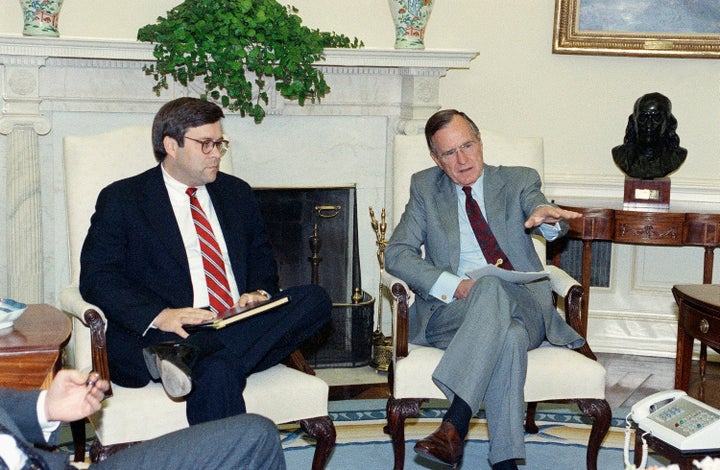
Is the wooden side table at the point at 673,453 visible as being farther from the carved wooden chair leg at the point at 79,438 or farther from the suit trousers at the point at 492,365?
the carved wooden chair leg at the point at 79,438

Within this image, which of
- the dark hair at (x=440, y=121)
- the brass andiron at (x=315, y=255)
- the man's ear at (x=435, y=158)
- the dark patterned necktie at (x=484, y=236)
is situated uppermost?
the dark hair at (x=440, y=121)

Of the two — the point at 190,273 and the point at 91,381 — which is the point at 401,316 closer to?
the point at 190,273

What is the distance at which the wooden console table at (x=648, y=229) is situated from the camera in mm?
4395

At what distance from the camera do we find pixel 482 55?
4.84 m

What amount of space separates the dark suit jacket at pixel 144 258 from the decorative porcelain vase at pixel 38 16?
121 cm

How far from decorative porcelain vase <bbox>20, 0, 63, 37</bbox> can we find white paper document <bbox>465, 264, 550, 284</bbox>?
7.05ft

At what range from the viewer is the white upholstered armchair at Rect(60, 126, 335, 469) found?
2.65 metres

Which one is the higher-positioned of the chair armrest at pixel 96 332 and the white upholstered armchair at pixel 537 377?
the chair armrest at pixel 96 332

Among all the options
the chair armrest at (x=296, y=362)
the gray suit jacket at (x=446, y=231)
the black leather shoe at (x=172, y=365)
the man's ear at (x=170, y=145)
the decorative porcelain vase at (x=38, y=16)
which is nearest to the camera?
the black leather shoe at (x=172, y=365)

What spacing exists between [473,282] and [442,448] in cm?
63

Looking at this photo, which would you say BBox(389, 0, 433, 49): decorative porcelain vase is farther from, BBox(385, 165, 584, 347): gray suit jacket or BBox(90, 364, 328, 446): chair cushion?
BBox(90, 364, 328, 446): chair cushion

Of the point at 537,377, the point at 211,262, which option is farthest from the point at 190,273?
the point at 537,377

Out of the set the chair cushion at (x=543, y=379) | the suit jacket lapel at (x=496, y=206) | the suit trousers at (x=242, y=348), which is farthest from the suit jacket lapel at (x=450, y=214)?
the suit trousers at (x=242, y=348)

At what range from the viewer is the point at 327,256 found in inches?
185
